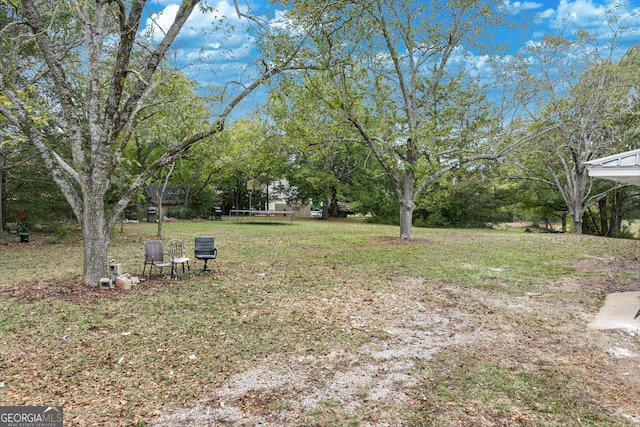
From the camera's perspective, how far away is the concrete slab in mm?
4641

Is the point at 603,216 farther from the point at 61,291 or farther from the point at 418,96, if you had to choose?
the point at 61,291

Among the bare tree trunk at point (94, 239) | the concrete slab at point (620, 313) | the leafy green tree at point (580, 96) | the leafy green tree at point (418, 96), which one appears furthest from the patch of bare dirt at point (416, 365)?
the leafy green tree at point (580, 96)

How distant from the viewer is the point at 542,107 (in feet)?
51.7

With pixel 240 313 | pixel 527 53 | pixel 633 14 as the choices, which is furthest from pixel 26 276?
pixel 633 14

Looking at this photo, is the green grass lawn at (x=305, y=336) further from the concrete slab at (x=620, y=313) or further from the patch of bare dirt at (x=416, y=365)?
the concrete slab at (x=620, y=313)

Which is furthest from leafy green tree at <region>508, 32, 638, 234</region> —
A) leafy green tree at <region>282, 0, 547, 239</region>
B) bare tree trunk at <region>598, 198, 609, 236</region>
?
bare tree trunk at <region>598, 198, 609, 236</region>

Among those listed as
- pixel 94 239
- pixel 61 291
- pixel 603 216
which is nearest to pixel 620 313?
pixel 94 239

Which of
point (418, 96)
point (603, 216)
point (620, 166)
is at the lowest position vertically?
point (603, 216)

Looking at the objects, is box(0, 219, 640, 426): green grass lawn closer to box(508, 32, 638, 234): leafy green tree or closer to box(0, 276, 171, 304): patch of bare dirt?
box(0, 276, 171, 304): patch of bare dirt

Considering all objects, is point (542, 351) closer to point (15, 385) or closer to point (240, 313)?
point (240, 313)

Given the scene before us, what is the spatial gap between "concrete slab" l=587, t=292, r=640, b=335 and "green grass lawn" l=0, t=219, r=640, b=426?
188 mm

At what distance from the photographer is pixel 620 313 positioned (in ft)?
16.8

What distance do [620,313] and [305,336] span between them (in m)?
4.30

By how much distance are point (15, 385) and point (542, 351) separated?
16.0 ft
